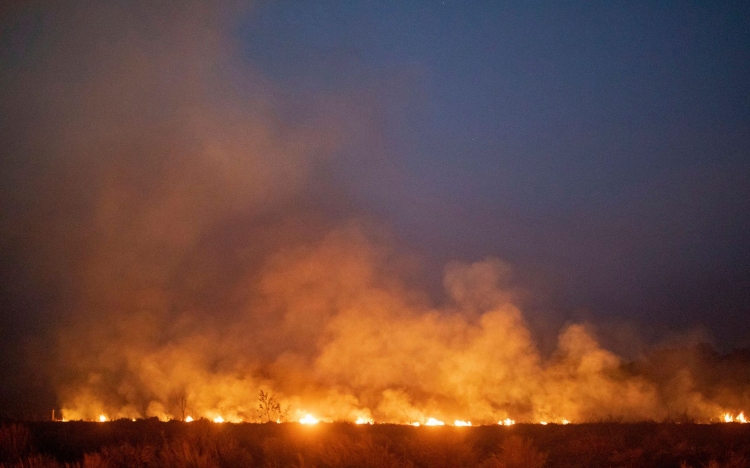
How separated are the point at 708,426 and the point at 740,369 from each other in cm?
2887

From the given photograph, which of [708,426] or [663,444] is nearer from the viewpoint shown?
[663,444]

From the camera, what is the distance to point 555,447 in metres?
12.9

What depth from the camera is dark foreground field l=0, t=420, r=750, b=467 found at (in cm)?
995

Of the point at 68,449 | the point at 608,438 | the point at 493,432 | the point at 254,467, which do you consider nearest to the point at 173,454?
the point at 254,467

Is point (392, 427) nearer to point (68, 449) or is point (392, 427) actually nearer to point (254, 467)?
point (254, 467)

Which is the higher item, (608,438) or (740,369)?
(740,369)

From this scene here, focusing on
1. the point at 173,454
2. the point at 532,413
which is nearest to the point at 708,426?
the point at 532,413

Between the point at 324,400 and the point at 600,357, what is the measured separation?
44.1ft

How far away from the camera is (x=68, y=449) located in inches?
487

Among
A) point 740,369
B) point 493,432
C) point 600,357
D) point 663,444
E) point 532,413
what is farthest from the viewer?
point 740,369

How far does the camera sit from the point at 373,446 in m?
10.6

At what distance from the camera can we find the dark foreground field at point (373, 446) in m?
9.95

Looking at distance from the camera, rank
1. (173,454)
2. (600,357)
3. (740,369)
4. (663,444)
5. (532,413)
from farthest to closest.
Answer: (740,369) < (600,357) < (532,413) < (663,444) < (173,454)

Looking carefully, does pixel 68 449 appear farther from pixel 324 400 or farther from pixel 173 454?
pixel 324 400
